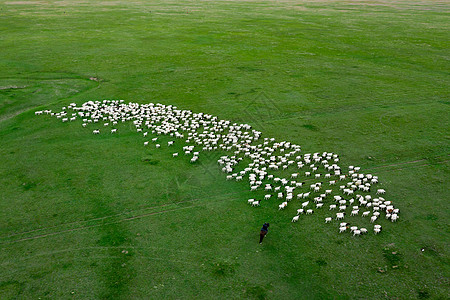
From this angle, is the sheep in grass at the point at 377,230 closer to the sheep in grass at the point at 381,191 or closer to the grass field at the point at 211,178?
the grass field at the point at 211,178

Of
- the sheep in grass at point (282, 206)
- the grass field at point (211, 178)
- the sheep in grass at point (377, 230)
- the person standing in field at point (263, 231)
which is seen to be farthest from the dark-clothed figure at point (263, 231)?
the sheep in grass at point (377, 230)

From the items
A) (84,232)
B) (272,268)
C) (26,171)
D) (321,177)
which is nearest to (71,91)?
(26,171)

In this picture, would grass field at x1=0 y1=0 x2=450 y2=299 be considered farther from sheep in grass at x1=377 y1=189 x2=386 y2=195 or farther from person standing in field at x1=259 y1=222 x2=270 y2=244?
sheep in grass at x1=377 y1=189 x2=386 y2=195

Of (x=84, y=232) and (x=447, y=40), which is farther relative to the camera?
(x=447, y=40)

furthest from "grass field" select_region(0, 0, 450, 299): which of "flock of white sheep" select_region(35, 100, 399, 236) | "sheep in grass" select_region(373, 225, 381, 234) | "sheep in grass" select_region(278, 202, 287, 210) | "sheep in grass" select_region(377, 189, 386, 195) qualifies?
"flock of white sheep" select_region(35, 100, 399, 236)

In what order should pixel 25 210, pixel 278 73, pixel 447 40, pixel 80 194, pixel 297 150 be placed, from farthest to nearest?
pixel 447 40 < pixel 278 73 < pixel 297 150 < pixel 80 194 < pixel 25 210

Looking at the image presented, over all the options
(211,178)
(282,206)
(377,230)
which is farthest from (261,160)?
(377,230)

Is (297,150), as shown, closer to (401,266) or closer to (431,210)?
(431,210)
